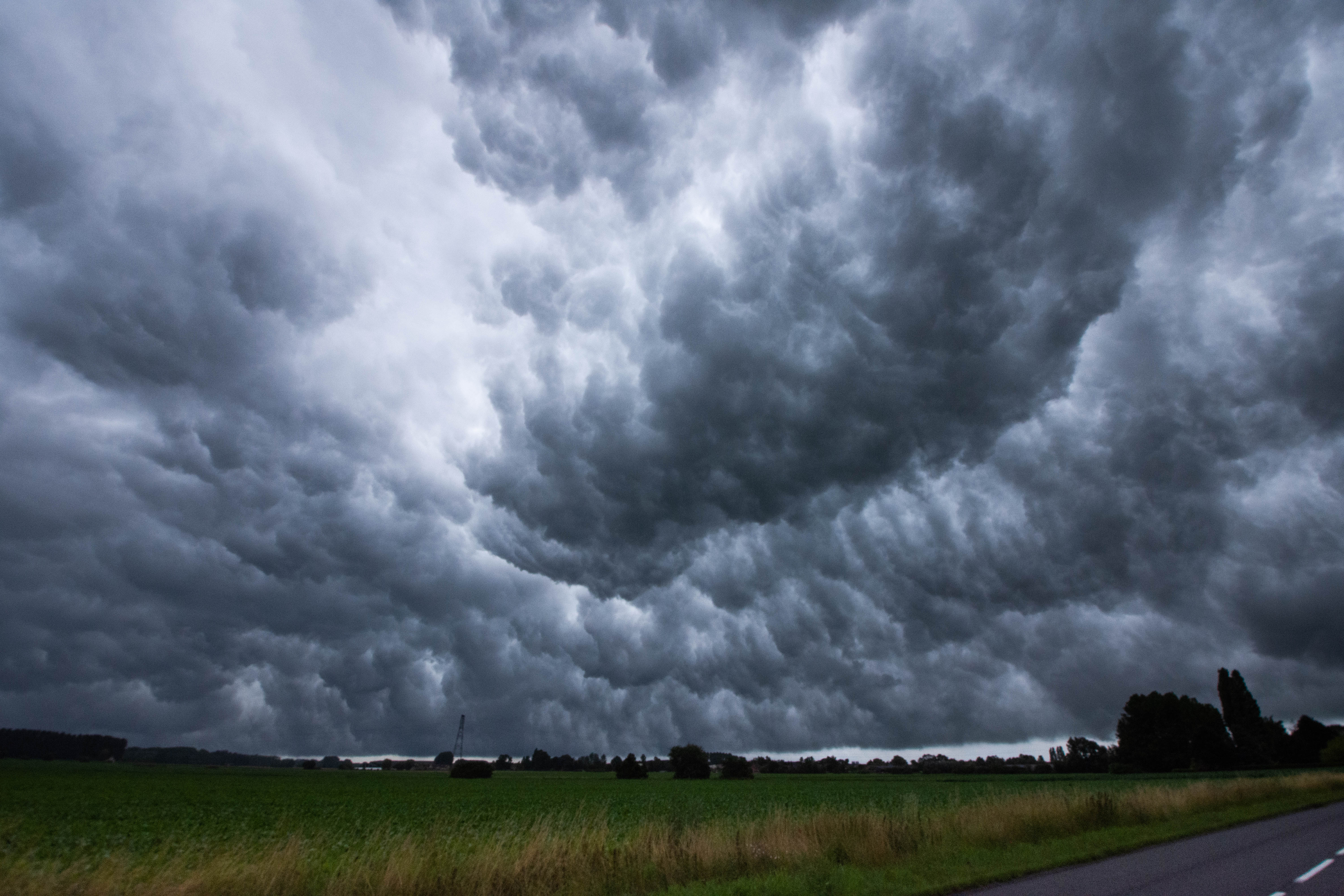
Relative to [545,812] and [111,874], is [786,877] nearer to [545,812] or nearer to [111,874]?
[111,874]

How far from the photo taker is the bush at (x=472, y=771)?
11948 centimetres

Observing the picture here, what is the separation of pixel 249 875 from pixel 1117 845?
23558 mm

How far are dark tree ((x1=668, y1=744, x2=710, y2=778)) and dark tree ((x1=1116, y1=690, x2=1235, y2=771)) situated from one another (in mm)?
87937

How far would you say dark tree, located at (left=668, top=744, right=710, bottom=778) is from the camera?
464 feet

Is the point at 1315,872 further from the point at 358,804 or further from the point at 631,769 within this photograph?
the point at 631,769

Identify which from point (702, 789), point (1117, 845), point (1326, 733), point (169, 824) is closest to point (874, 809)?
point (1117, 845)

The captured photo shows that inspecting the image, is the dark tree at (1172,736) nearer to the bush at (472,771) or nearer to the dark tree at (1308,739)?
the dark tree at (1308,739)

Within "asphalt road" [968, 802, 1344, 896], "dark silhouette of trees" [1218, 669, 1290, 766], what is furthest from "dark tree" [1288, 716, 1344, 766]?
"asphalt road" [968, 802, 1344, 896]

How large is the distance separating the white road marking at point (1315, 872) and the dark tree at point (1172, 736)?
14509cm

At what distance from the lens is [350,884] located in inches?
526

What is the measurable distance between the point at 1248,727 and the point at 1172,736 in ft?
61.6

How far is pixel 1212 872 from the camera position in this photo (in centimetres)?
1489

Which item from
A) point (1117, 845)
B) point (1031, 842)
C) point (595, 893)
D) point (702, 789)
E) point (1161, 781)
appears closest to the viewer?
point (595, 893)

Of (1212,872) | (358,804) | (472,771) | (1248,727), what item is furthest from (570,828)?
(1248,727)
